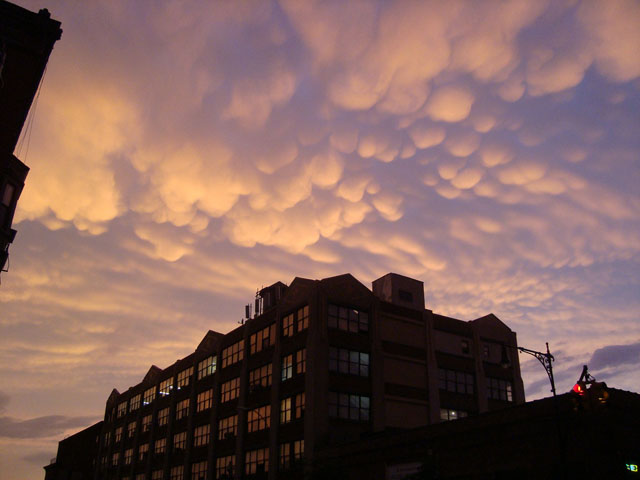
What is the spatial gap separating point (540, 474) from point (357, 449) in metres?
16.1

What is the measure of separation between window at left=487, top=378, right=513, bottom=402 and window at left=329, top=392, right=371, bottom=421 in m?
19.2

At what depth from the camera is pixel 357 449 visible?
148 ft

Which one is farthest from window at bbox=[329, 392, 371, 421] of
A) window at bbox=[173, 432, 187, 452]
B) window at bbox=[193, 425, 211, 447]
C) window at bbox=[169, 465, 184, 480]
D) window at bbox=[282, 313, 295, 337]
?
window at bbox=[169, 465, 184, 480]

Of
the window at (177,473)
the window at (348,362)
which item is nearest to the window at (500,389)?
the window at (348,362)

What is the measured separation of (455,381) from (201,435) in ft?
101

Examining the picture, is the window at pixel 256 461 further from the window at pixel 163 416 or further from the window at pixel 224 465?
the window at pixel 163 416

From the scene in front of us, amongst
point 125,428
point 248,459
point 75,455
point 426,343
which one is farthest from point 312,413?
point 75,455

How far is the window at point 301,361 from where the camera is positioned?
5300 cm

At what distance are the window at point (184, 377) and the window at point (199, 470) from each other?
11.9 meters

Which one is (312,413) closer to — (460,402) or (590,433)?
(460,402)

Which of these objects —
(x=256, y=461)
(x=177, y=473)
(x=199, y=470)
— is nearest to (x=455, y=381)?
(x=256, y=461)

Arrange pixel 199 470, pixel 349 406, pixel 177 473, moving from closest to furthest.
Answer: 1. pixel 349 406
2. pixel 199 470
3. pixel 177 473

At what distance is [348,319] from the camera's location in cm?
5647

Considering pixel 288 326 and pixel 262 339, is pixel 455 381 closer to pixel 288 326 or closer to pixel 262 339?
pixel 288 326
